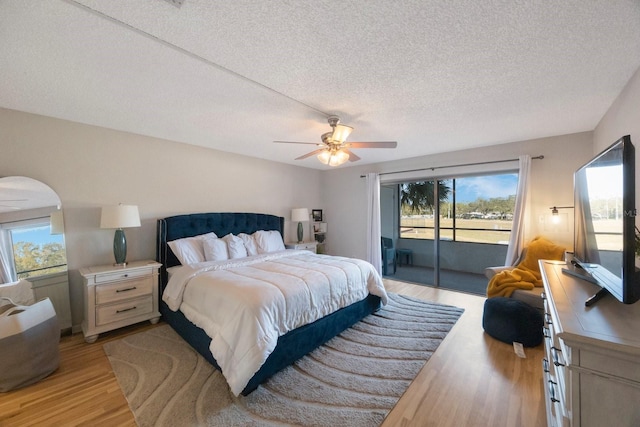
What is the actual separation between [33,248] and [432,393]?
4033mm

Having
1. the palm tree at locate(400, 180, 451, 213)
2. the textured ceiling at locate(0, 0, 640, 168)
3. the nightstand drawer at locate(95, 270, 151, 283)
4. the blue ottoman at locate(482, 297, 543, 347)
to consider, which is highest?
the textured ceiling at locate(0, 0, 640, 168)

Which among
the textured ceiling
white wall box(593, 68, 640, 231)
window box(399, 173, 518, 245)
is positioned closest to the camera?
the textured ceiling

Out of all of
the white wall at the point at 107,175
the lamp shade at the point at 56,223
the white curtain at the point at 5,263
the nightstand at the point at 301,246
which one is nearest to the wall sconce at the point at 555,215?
the nightstand at the point at 301,246

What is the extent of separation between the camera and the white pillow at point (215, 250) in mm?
3311

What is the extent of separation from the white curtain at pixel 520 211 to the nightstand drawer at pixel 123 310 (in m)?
4.80

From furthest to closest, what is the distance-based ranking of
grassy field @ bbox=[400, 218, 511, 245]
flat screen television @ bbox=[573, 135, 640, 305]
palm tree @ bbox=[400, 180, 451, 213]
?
palm tree @ bbox=[400, 180, 451, 213] → grassy field @ bbox=[400, 218, 511, 245] → flat screen television @ bbox=[573, 135, 640, 305]

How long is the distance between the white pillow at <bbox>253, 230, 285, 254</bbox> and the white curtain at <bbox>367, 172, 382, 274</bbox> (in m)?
1.78

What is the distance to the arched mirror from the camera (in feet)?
7.84

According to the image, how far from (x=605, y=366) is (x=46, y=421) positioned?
3.05 m

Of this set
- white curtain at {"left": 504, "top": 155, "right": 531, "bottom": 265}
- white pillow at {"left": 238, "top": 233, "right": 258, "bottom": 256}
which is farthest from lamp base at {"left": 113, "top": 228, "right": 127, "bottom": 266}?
white curtain at {"left": 504, "top": 155, "right": 531, "bottom": 265}

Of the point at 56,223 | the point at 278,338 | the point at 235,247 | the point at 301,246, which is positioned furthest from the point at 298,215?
the point at 56,223

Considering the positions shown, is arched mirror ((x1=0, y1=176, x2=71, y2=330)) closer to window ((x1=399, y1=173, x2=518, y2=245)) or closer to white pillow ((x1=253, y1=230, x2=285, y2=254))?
white pillow ((x1=253, y1=230, x2=285, y2=254))

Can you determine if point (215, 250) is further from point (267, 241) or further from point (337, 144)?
point (337, 144)

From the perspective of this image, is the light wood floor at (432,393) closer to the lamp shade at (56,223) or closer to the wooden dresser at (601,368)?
the wooden dresser at (601,368)
